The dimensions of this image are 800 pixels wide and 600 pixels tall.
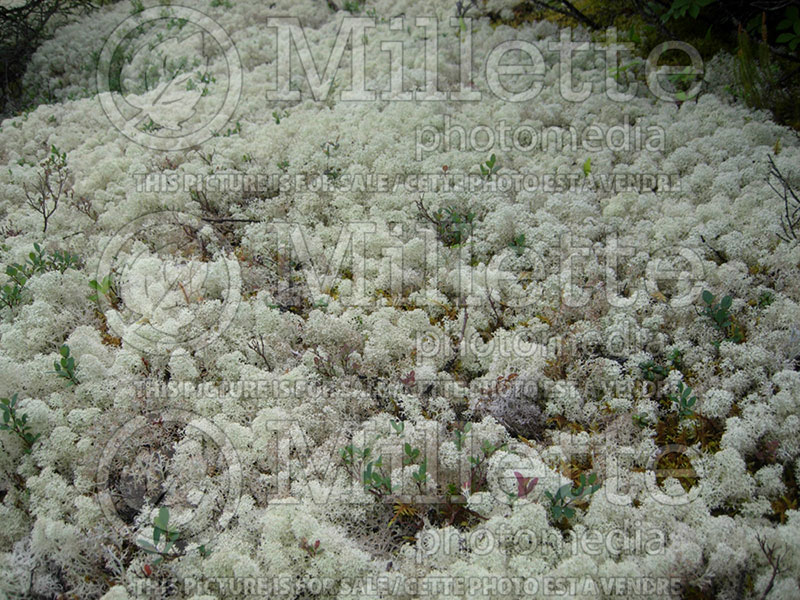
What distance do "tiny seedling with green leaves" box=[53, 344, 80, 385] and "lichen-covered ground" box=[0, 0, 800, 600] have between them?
38 mm

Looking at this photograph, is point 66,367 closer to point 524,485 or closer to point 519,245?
point 524,485

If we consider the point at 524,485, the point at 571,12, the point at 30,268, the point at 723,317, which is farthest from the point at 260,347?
the point at 571,12

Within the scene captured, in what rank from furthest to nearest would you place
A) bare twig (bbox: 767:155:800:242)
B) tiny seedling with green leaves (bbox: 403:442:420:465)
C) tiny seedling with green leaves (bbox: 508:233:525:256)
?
1. tiny seedling with green leaves (bbox: 508:233:525:256)
2. bare twig (bbox: 767:155:800:242)
3. tiny seedling with green leaves (bbox: 403:442:420:465)

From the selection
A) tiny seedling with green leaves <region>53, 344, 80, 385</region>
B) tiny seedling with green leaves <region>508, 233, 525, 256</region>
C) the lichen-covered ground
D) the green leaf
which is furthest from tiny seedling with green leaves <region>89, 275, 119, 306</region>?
tiny seedling with green leaves <region>508, 233, 525, 256</region>

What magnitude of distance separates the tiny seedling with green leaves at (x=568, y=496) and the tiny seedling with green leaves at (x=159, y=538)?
5.75ft

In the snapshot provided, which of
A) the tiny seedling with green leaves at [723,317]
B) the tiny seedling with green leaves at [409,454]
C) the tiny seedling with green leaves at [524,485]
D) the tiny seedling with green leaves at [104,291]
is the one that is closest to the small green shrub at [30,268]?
the tiny seedling with green leaves at [104,291]

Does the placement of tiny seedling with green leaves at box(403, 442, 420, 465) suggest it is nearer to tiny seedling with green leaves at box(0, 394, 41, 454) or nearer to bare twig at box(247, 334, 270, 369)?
bare twig at box(247, 334, 270, 369)

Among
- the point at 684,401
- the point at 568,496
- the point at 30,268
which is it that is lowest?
the point at 568,496

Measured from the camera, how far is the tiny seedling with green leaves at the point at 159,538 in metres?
2.54

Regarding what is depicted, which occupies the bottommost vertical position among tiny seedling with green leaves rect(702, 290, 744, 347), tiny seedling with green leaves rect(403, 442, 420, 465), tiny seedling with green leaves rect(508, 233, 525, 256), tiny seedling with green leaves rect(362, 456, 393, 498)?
tiny seedling with green leaves rect(362, 456, 393, 498)

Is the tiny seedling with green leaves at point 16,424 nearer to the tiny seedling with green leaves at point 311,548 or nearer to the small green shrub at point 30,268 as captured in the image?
the small green shrub at point 30,268

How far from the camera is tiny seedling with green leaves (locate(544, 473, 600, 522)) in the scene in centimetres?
255

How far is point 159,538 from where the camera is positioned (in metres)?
2.58

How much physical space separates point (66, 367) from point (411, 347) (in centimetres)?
201
